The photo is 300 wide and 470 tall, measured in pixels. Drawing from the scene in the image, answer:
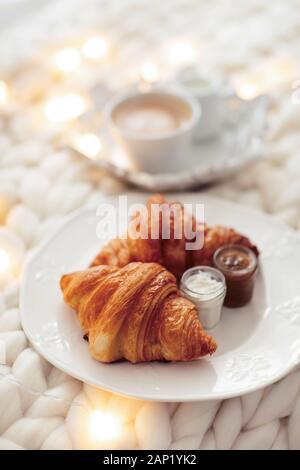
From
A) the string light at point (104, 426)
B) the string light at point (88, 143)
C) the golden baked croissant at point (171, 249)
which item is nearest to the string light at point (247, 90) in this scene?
the string light at point (88, 143)

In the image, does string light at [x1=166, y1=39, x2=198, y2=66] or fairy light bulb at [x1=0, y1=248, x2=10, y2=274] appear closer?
fairy light bulb at [x1=0, y1=248, x2=10, y2=274]

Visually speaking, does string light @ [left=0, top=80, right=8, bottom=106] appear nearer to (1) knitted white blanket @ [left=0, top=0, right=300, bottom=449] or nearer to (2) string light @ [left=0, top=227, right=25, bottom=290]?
(1) knitted white blanket @ [left=0, top=0, right=300, bottom=449]

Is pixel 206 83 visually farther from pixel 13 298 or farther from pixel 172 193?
pixel 13 298

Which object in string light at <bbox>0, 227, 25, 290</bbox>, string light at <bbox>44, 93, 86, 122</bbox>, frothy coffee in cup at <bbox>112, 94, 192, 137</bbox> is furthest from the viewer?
string light at <bbox>44, 93, 86, 122</bbox>

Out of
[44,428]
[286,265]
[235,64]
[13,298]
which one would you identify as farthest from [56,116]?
[44,428]

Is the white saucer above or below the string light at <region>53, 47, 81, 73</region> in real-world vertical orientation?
below

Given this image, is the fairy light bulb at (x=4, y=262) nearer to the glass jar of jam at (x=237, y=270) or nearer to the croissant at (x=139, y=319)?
the croissant at (x=139, y=319)

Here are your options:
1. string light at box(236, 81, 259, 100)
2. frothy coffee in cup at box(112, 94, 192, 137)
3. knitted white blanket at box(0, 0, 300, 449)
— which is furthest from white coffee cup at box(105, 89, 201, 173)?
string light at box(236, 81, 259, 100)
